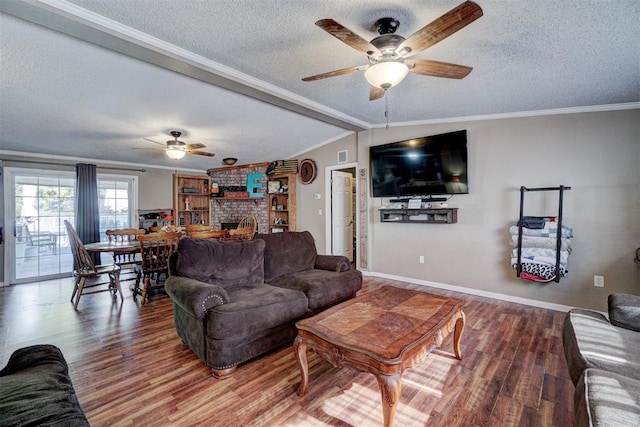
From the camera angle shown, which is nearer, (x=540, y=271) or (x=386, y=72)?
(x=386, y=72)

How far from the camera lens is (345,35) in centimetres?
183

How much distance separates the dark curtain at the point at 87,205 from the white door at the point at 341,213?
14.8 feet

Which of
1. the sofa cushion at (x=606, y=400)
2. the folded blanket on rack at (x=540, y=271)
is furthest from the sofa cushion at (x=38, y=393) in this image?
the folded blanket on rack at (x=540, y=271)

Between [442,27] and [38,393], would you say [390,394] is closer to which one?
[38,393]

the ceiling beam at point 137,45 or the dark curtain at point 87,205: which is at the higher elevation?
the ceiling beam at point 137,45

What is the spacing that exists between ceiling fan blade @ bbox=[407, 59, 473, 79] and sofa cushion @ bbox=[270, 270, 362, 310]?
2.05 m

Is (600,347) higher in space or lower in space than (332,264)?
lower

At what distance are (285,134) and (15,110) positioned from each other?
11.4ft

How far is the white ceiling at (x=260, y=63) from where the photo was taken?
2.00 metres

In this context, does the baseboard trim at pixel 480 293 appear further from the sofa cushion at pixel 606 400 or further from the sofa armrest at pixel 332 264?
the sofa cushion at pixel 606 400

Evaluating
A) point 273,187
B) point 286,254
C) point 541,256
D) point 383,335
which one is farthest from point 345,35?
point 273,187

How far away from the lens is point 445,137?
13.7 ft

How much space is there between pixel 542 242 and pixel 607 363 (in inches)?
89.8

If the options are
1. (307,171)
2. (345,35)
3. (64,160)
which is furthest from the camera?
(307,171)
